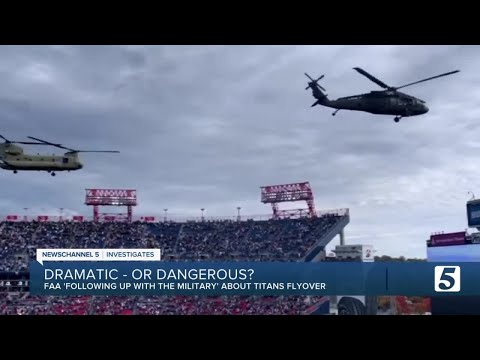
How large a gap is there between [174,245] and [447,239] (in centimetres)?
513

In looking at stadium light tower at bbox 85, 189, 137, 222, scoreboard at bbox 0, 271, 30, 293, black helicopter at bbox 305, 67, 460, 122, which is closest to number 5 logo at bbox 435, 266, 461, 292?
black helicopter at bbox 305, 67, 460, 122

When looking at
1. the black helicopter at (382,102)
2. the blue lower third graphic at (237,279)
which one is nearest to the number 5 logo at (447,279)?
the blue lower third graphic at (237,279)

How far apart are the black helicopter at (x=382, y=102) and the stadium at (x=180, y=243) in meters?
1.42

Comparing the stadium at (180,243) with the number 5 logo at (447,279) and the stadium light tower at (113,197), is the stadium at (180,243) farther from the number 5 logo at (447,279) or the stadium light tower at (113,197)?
the number 5 logo at (447,279)

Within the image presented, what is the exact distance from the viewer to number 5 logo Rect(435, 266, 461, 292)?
22.6 ft

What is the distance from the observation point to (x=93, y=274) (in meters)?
7.24

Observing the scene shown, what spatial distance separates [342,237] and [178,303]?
9.42 feet

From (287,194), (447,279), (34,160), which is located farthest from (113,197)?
(447,279)

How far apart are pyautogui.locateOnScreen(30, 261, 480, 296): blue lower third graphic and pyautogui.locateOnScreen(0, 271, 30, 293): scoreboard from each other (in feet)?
2.35

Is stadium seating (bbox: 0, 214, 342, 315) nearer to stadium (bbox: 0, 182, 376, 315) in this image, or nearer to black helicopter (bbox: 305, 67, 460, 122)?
stadium (bbox: 0, 182, 376, 315)

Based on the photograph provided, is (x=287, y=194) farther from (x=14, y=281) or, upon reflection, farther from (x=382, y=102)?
(x=14, y=281)

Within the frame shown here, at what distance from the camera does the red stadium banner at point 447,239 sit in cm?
739
